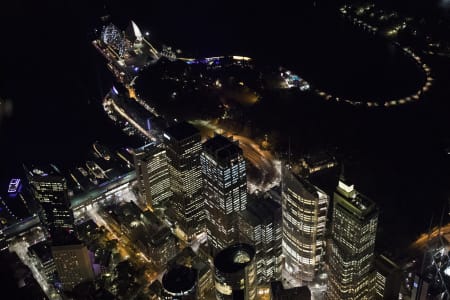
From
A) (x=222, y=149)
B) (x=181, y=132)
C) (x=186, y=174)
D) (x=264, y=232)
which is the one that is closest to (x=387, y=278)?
(x=264, y=232)

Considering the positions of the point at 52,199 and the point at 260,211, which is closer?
the point at 260,211

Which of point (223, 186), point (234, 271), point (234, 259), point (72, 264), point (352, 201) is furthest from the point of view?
point (72, 264)

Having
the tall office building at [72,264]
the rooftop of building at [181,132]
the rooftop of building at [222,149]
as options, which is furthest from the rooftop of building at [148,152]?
the tall office building at [72,264]

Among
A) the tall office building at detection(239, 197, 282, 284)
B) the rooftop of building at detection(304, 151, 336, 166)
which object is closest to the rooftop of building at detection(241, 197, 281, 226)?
the tall office building at detection(239, 197, 282, 284)

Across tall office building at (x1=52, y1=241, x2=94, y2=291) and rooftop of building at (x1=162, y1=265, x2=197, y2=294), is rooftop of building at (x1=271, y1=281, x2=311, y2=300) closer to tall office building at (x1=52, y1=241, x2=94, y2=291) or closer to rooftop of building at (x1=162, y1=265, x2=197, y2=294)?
rooftop of building at (x1=162, y1=265, x2=197, y2=294)

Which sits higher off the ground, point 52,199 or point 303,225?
point 52,199

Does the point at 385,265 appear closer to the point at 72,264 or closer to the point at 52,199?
the point at 72,264
